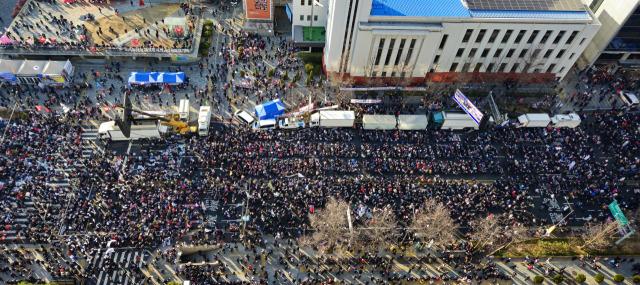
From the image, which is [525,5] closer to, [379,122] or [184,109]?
[379,122]

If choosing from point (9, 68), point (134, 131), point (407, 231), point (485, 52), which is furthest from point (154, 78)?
point (485, 52)

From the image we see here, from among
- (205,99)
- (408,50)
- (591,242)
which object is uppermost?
(408,50)

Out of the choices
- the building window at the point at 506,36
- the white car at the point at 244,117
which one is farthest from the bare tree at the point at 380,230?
the building window at the point at 506,36

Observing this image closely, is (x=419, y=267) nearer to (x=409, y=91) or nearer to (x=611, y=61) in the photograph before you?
(x=409, y=91)

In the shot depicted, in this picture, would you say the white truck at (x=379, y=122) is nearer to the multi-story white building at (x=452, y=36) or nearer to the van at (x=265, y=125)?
the multi-story white building at (x=452, y=36)

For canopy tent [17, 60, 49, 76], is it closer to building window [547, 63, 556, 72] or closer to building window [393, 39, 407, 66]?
building window [393, 39, 407, 66]

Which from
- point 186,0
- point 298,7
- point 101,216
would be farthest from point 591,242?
point 186,0
